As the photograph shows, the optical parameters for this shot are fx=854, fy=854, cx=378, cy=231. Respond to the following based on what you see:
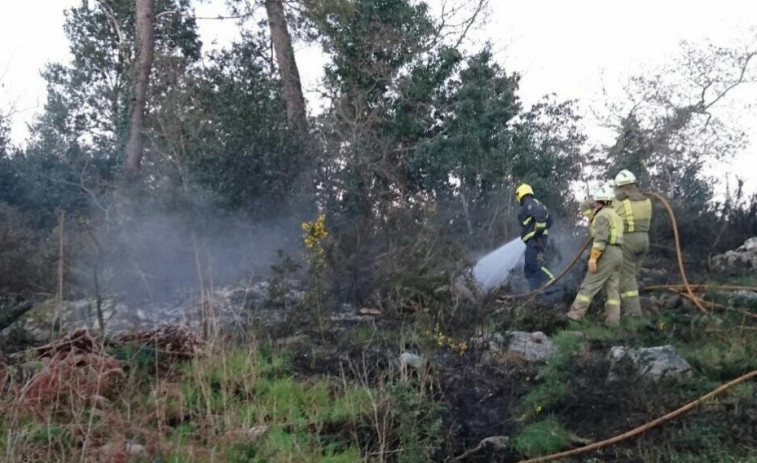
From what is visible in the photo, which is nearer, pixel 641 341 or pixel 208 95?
pixel 641 341

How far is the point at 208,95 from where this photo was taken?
17750mm

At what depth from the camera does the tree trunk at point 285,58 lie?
17.4 m

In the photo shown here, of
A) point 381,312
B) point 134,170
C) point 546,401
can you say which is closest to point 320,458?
point 546,401

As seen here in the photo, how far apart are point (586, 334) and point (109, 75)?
24.7 m

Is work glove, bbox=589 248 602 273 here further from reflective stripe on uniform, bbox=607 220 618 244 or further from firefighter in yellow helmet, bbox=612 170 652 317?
firefighter in yellow helmet, bbox=612 170 652 317

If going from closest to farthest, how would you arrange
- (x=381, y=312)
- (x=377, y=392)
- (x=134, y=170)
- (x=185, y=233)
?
(x=377, y=392) → (x=381, y=312) → (x=185, y=233) → (x=134, y=170)

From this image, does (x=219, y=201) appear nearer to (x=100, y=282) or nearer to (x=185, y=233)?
(x=185, y=233)

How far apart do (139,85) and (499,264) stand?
9024mm

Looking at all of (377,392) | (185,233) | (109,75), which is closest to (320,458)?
(377,392)

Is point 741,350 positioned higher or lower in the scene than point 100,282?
lower

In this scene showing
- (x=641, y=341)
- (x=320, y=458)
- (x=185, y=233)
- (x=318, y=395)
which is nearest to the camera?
(x=320, y=458)

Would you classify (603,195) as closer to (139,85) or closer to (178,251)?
(178,251)

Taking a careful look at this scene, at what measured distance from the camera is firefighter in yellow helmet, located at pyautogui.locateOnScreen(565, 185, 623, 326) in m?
9.36

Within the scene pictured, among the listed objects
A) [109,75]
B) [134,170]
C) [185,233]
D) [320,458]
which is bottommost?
[320,458]
